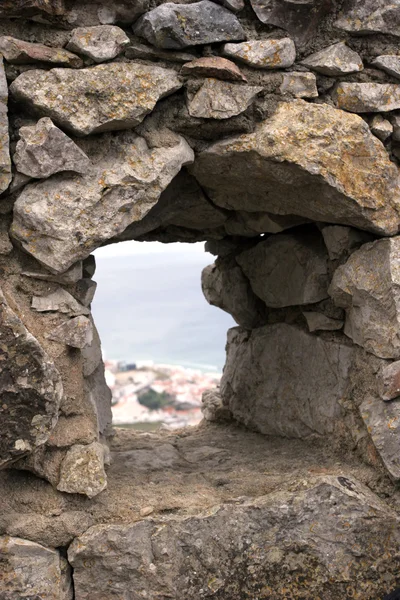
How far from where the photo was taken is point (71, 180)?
99.5 inches

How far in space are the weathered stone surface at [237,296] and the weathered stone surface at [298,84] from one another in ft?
4.89

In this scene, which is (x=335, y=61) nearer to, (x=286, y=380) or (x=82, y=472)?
(x=286, y=380)

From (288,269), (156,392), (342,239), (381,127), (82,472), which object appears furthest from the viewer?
(156,392)

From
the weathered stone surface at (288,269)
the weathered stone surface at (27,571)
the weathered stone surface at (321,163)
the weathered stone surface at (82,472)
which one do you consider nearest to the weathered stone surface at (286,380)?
the weathered stone surface at (288,269)

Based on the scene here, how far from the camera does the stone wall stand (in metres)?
2.48

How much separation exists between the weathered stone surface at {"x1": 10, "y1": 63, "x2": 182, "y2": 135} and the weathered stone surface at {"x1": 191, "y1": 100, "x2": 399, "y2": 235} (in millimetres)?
370

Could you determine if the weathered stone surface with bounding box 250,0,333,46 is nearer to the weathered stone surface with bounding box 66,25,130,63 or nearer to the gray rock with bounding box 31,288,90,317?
the weathered stone surface with bounding box 66,25,130,63

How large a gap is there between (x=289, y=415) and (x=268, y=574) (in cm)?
102

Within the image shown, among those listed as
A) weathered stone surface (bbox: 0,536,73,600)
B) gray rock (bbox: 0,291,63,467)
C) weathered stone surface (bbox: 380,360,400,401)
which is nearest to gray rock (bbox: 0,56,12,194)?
gray rock (bbox: 0,291,63,467)

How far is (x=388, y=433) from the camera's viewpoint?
282 cm

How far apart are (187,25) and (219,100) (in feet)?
1.02

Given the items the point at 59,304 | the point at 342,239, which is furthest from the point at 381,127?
the point at 59,304

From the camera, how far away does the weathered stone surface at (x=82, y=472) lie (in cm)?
261

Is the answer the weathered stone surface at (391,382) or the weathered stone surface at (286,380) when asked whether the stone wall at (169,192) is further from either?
the weathered stone surface at (286,380)
